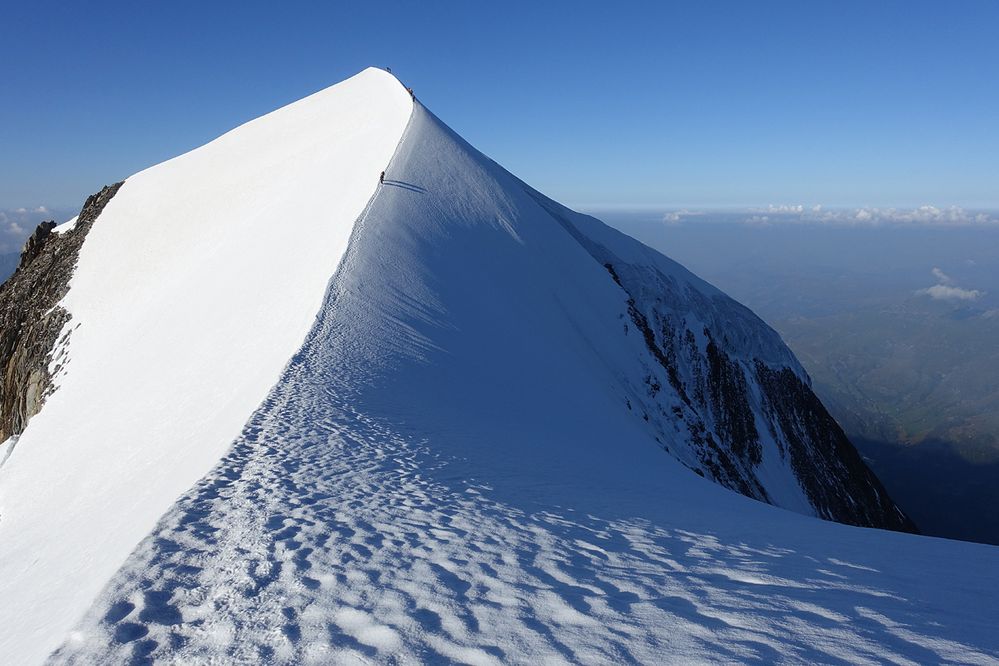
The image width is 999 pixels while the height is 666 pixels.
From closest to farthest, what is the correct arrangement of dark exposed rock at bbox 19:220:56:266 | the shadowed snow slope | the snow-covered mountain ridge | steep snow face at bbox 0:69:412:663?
1. the shadowed snow slope
2. the snow-covered mountain ridge
3. steep snow face at bbox 0:69:412:663
4. dark exposed rock at bbox 19:220:56:266

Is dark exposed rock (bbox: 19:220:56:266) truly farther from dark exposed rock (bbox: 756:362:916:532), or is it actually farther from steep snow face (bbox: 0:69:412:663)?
dark exposed rock (bbox: 756:362:916:532)

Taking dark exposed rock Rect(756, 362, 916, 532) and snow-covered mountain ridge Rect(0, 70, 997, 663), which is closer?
snow-covered mountain ridge Rect(0, 70, 997, 663)

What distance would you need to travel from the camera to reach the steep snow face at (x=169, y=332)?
6.88 meters

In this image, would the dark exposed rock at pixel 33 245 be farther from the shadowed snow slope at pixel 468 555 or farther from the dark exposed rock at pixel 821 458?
the dark exposed rock at pixel 821 458

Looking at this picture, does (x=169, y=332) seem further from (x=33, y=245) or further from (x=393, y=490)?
(x=33, y=245)

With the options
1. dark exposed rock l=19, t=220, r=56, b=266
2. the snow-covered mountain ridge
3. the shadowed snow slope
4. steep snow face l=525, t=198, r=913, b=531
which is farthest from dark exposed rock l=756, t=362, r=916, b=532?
dark exposed rock l=19, t=220, r=56, b=266

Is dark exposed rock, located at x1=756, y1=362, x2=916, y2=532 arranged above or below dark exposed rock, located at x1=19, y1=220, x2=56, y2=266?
below

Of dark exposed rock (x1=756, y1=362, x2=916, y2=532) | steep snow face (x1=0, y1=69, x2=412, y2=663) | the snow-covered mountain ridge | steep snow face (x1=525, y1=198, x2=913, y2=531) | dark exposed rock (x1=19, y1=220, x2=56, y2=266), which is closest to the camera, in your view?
the snow-covered mountain ridge

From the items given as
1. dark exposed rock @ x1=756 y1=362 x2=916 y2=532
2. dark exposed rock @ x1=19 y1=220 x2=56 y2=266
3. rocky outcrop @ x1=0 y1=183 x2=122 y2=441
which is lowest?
dark exposed rock @ x1=756 y1=362 x2=916 y2=532

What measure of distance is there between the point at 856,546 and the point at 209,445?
31.1 ft

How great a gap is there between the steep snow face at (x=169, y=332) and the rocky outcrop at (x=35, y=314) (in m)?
1.15

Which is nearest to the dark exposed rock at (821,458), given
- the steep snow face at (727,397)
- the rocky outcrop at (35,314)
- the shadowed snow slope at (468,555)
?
the steep snow face at (727,397)

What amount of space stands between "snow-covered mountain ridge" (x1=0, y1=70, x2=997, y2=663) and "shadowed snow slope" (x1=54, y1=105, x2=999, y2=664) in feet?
0.11

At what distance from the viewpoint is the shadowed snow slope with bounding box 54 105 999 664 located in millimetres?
4016
